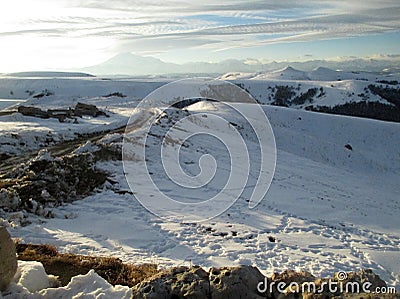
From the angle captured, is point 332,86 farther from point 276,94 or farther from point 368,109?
point 368,109

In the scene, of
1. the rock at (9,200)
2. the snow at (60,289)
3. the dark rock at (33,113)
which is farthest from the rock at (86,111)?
the snow at (60,289)

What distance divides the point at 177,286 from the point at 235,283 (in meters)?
0.87

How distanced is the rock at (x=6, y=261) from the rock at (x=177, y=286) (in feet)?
7.83

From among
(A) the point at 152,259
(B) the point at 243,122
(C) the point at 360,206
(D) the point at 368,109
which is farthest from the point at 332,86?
(A) the point at 152,259

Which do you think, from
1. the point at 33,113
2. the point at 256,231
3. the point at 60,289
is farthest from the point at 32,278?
the point at 33,113

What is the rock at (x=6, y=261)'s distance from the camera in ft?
20.0

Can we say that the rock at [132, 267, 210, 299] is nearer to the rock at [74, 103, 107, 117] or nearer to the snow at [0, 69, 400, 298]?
the snow at [0, 69, 400, 298]

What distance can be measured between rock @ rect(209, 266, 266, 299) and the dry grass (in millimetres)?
2860

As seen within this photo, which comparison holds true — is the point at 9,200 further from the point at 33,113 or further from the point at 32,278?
the point at 33,113

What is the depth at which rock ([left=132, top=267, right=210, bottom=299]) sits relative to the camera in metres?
5.24

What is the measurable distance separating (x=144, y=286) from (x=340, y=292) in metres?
2.87

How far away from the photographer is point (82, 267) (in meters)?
8.27

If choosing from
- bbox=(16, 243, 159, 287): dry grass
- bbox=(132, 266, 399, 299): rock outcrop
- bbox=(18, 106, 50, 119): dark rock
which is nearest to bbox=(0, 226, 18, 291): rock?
bbox=(16, 243, 159, 287): dry grass

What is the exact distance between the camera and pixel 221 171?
21.9 meters
